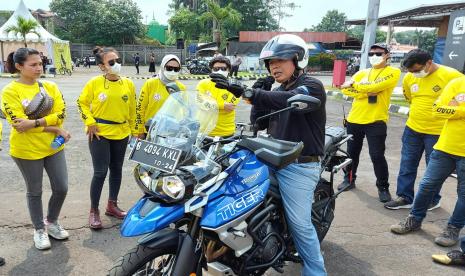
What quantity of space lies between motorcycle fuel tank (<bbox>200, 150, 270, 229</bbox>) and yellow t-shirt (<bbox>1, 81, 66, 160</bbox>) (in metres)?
1.97

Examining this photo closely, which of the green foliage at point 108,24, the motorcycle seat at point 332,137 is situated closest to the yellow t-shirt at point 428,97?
the motorcycle seat at point 332,137

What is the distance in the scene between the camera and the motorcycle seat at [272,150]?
257 cm

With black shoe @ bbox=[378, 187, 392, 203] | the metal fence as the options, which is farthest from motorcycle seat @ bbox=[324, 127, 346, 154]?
the metal fence

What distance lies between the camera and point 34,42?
24.7m

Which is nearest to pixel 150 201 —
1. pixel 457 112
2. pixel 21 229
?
pixel 21 229

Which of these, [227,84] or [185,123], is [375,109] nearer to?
[227,84]

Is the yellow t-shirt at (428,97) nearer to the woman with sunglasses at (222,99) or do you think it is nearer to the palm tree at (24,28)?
the woman with sunglasses at (222,99)

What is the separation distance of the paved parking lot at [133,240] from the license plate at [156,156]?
4.91 feet

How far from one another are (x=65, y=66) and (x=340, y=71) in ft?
57.5

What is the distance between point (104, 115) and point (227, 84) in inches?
80.7

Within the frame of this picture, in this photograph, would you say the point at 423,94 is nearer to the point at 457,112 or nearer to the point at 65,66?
the point at 457,112

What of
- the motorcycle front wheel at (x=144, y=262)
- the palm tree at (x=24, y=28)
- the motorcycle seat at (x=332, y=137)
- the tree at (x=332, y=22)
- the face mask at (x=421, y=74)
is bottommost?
the motorcycle front wheel at (x=144, y=262)

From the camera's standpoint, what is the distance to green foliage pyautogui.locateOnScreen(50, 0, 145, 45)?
43.5 m

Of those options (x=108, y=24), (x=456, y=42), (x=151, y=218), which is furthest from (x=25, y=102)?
(x=108, y=24)
